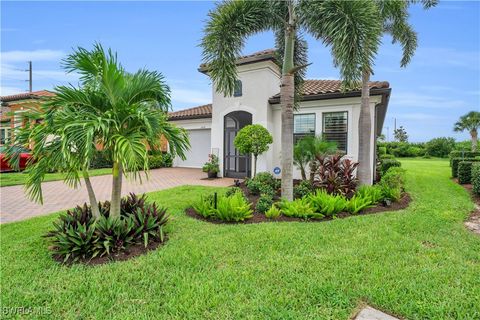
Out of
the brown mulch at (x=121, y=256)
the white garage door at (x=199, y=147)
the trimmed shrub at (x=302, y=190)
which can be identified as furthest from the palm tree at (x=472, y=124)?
the brown mulch at (x=121, y=256)

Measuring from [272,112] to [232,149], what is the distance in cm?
303

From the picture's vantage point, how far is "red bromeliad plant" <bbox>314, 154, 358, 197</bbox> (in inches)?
318

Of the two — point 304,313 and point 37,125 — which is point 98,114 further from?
point 304,313

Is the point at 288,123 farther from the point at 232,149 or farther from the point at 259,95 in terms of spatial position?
the point at 232,149

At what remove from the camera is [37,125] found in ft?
14.3

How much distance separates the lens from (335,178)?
812 centimetres

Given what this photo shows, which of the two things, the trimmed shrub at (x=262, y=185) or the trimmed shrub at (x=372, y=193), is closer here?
the trimmed shrub at (x=372, y=193)

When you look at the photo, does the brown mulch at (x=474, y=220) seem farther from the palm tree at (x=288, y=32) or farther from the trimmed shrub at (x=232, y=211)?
the trimmed shrub at (x=232, y=211)

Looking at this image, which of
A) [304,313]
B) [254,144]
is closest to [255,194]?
[254,144]

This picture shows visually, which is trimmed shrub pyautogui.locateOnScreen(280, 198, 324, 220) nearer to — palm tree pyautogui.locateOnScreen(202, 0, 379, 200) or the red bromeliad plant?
palm tree pyautogui.locateOnScreen(202, 0, 379, 200)

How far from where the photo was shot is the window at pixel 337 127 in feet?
38.7

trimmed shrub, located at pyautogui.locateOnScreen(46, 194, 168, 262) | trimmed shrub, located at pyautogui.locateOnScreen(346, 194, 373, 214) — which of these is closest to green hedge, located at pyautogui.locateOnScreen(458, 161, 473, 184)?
trimmed shrub, located at pyautogui.locateOnScreen(346, 194, 373, 214)

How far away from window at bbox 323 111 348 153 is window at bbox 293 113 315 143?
563 millimetres

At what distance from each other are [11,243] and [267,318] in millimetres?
5216
